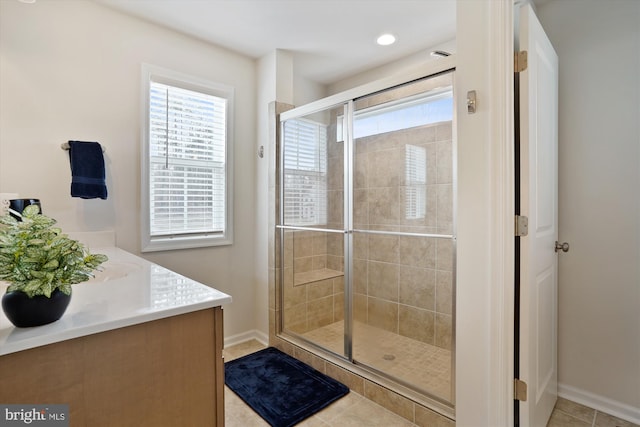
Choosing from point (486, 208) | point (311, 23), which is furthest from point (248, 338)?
point (311, 23)

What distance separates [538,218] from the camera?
1598mm

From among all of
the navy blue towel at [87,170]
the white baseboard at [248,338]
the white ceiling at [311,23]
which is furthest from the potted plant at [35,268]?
the white baseboard at [248,338]

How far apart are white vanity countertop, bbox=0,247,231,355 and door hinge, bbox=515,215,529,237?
1279mm

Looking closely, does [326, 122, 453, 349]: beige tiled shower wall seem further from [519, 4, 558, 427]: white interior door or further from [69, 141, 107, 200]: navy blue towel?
[69, 141, 107, 200]: navy blue towel

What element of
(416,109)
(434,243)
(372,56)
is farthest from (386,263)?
(372,56)

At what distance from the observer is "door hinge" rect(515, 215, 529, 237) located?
1.46 meters

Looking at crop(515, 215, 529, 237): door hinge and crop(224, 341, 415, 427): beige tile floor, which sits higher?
crop(515, 215, 529, 237): door hinge

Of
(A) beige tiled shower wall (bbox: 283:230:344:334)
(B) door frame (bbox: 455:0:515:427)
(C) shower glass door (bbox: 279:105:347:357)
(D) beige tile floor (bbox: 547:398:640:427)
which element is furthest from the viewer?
(A) beige tiled shower wall (bbox: 283:230:344:334)

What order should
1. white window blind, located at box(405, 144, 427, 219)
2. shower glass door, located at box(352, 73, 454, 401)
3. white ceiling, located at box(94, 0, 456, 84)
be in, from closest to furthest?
white ceiling, located at box(94, 0, 456, 84) < shower glass door, located at box(352, 73, 454, 401) < white window blind, located at box(405, 144, 427, 219)

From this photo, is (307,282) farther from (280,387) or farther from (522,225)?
(522,225)

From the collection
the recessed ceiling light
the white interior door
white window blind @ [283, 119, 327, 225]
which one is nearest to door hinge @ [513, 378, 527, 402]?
the white interior door

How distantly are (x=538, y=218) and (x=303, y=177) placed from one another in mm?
1813

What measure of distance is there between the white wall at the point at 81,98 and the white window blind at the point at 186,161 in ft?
0.46

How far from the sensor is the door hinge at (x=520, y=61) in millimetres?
1473
